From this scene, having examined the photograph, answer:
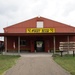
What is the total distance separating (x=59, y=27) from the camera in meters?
46.0

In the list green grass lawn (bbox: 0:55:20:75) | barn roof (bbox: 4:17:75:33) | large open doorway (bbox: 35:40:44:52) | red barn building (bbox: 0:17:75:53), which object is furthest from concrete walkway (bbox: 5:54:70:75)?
large open doorway (bbox: 35:40:44:52)

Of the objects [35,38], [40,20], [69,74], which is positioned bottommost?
[69,74]

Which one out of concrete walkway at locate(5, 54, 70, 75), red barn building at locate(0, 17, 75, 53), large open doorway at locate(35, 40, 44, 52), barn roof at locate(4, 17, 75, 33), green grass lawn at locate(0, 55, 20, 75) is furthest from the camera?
large open doorway at locate(35, 40, 44, 52)

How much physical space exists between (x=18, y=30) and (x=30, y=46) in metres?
3.73

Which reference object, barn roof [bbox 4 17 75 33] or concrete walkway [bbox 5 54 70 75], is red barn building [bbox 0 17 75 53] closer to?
barn roof [bbox 4 17 75 33]

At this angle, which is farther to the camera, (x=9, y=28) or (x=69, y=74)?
(x=9, y=28)

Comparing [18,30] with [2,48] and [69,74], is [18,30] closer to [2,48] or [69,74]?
[2,48]

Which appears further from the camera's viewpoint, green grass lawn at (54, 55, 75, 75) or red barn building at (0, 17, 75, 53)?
red barn building at (0, 17, 75, 53)

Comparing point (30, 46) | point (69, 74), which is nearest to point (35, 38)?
point (30, 46)

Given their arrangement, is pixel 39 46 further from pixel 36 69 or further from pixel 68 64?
pixel 36 69

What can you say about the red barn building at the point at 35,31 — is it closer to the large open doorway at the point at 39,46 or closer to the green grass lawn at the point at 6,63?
the large open doorway at the point at 39,46

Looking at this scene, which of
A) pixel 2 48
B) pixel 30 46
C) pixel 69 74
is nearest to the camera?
pixel 69 74

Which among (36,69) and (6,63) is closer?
(36,69)

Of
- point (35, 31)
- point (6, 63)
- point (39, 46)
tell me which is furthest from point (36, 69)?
point (39, 46)
